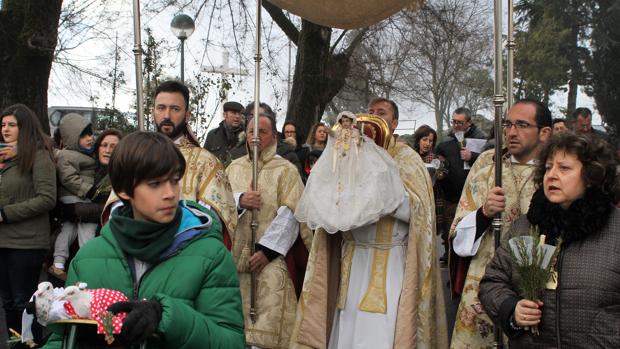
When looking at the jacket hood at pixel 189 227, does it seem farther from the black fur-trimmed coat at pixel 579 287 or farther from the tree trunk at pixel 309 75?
the tree trunk at pixel 309 75

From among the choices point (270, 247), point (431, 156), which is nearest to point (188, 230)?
point (270, 247)

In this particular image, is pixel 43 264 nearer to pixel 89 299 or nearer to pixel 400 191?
pixel 400 191

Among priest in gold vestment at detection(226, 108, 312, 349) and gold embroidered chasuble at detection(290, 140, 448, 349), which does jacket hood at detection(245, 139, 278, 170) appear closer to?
priest in gold vestment at detection(226, 108, 312, 349)

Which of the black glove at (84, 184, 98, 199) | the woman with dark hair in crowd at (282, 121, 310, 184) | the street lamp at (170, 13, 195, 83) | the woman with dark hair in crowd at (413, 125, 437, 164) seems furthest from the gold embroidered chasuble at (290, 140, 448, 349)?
the street lamp at (170, 13, 195, 83)

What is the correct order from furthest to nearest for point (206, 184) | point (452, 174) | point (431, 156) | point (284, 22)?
point (284, 22)
point (431, 156)
point (452, 174)
point (206, 184)

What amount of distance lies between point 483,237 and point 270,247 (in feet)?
5.26

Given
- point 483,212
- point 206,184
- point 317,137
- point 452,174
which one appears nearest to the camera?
point 483,212

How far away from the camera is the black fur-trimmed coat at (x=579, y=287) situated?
10.5 feet

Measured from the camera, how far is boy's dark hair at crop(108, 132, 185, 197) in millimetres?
2584

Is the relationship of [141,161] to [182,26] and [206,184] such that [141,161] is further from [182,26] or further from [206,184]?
[182,26]

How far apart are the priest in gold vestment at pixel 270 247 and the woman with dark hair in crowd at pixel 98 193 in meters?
1.19

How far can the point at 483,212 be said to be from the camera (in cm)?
445

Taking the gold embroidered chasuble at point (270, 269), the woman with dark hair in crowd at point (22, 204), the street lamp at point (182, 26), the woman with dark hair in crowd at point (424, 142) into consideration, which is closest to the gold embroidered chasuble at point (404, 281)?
the gold embroidered chasuble at point (270, 269)

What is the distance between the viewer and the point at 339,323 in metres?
4.83
